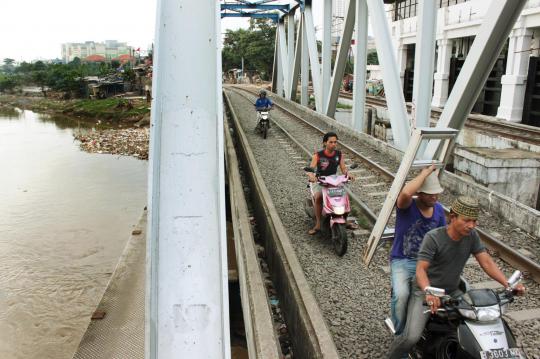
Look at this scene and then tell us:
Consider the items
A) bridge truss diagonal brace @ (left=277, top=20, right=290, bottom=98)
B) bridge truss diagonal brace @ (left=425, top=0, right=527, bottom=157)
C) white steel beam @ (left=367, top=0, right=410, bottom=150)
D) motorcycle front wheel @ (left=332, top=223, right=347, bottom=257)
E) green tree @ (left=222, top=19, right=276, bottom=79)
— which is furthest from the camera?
green tree @ (left=222, top=19, right=276, bottom=79)

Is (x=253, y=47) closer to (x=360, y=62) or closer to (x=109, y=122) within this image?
(x=109, y=122)

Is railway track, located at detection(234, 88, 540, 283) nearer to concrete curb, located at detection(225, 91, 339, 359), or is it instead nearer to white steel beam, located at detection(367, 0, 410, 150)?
white steel beam, located at detection(367, 0, 410, 150)

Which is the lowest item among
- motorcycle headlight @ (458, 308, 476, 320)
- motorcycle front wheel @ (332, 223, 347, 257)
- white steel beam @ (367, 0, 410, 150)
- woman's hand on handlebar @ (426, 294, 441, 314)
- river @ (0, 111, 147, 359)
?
river @ (0, 111, 147, 359)

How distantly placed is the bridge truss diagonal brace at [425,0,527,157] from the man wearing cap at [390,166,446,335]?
5.02 meters

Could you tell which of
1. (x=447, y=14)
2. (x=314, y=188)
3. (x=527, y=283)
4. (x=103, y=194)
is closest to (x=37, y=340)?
(x=314, y=188)

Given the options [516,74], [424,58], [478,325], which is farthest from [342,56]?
[478,325]

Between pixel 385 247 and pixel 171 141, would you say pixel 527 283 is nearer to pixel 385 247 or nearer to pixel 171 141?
pixel 385 247

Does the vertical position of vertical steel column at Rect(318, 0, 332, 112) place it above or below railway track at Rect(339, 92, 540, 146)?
above

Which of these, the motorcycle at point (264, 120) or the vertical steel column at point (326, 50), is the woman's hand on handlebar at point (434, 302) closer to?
the motorcycle at point (264, 120)

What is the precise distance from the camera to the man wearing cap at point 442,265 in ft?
9.71

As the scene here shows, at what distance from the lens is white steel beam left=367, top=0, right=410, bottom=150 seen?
36.0ft

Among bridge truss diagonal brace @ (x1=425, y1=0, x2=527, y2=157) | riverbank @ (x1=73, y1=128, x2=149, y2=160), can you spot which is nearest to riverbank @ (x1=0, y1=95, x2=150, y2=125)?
riverbank @ (x1=73, y1=128, x2=149, y2=160)

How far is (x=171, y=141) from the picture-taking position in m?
3.85

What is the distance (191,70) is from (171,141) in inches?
29.2
